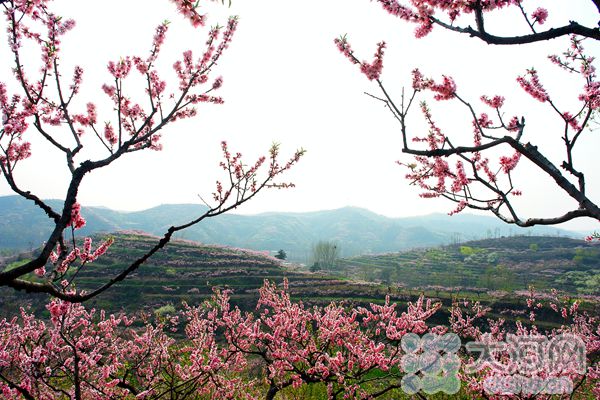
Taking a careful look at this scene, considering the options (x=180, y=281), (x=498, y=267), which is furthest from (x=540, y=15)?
(x=498, y=267)

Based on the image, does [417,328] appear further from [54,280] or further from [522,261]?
[522,261]

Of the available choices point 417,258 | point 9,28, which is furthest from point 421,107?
point 417,258

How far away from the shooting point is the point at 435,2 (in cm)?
391

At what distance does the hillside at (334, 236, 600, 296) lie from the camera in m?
69.4

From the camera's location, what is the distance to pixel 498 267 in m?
79.4

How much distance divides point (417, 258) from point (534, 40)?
4407 inches
